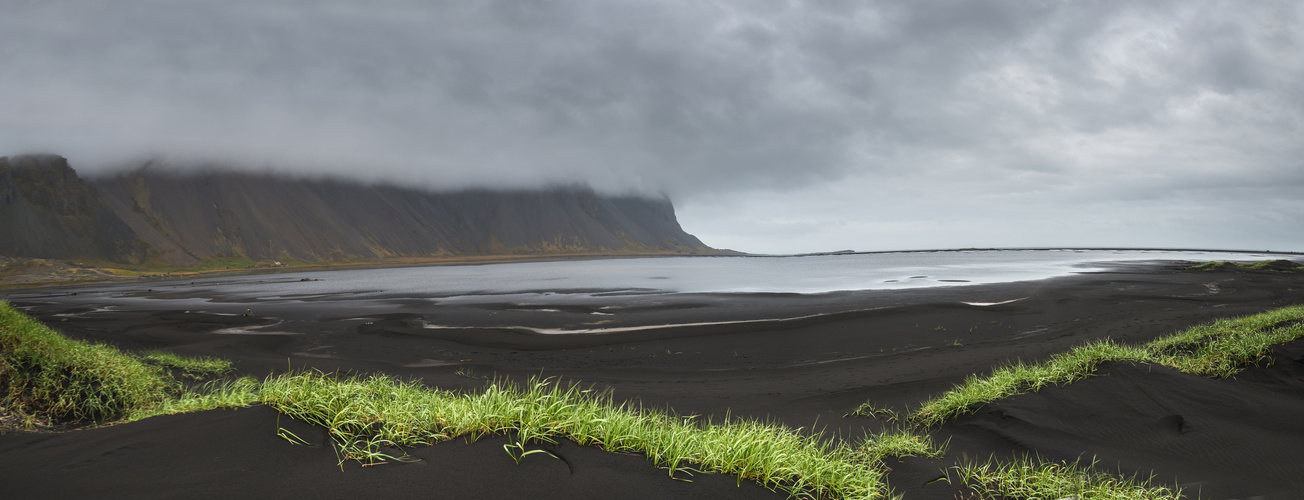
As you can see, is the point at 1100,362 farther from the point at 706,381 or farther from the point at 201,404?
the point at 201,404

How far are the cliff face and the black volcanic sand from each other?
104 metres

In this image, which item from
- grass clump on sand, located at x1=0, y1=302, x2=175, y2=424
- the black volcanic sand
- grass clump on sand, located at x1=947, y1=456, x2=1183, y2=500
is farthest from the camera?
grass clump on sand, located at x1=0, y1=302, x2=175, y2=424

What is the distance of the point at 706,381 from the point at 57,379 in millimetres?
10717

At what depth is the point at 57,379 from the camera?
21.4ft

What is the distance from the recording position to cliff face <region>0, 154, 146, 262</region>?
342 feet

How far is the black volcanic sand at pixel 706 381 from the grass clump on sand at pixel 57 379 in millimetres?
1905

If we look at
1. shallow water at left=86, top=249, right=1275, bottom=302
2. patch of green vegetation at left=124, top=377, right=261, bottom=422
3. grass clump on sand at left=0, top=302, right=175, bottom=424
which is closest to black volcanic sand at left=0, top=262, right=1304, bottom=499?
patch of green vegetation at left=124, top=377, right=261, bottom=422

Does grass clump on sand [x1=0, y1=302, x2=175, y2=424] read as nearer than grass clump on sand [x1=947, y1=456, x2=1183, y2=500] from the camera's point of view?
No

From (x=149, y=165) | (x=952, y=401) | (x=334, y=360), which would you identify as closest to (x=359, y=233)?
(x=149, y=165)

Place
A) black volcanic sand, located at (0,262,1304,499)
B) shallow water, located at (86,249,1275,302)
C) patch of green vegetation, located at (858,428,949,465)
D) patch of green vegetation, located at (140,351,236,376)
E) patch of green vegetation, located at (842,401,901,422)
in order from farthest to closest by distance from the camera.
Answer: shallow water, located at (86,249,1275,302) → patch of green vegetation, located at (140,351,236,376) → patch of green vegetation, located at (842,401,901,422) → patch of green vegetation, located at (858,428,949,465) → black volcanic sand, located at (0,262,1304,499)

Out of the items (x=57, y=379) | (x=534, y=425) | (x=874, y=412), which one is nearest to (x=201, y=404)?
(x=57, y=379)

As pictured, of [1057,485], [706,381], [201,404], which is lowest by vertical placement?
[706,381]

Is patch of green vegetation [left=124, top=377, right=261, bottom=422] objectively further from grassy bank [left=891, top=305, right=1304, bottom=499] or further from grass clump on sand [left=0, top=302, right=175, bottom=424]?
grassy bank [left=891, top=305, right=1304, bottom=499]

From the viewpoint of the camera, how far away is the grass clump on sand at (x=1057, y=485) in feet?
14.9
